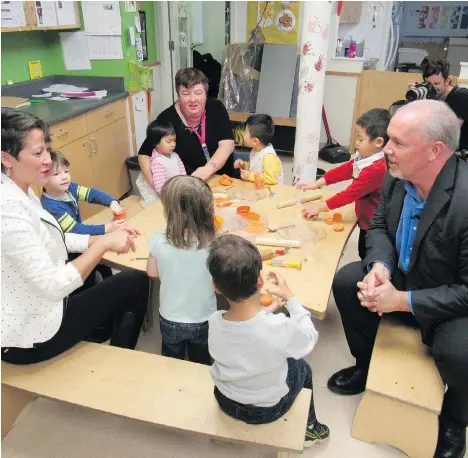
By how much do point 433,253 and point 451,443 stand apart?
0.70m

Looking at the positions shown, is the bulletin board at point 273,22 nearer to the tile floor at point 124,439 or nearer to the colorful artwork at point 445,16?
the colorful artwork at point 445,16

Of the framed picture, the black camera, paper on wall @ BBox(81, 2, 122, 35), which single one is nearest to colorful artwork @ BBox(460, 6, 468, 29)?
the black camera

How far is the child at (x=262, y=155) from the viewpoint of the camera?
2518 mm

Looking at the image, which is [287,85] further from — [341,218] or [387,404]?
[387,404]

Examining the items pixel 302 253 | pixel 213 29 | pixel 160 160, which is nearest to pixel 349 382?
pixel 302 253

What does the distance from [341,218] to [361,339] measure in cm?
56

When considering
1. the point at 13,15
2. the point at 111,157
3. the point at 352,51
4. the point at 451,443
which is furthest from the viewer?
the point at 352,51

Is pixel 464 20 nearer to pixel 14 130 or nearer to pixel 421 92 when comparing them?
pixel 421 92

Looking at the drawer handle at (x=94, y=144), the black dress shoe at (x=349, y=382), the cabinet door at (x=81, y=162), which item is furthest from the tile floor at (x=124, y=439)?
the drawer handle at (x=94, y=144)

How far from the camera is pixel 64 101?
3342 mm

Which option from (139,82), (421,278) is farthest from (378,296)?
(139,82)

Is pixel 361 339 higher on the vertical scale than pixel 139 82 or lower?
lower

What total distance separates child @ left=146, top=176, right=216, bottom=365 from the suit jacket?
75cm

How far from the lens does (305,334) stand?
1.25 metres
